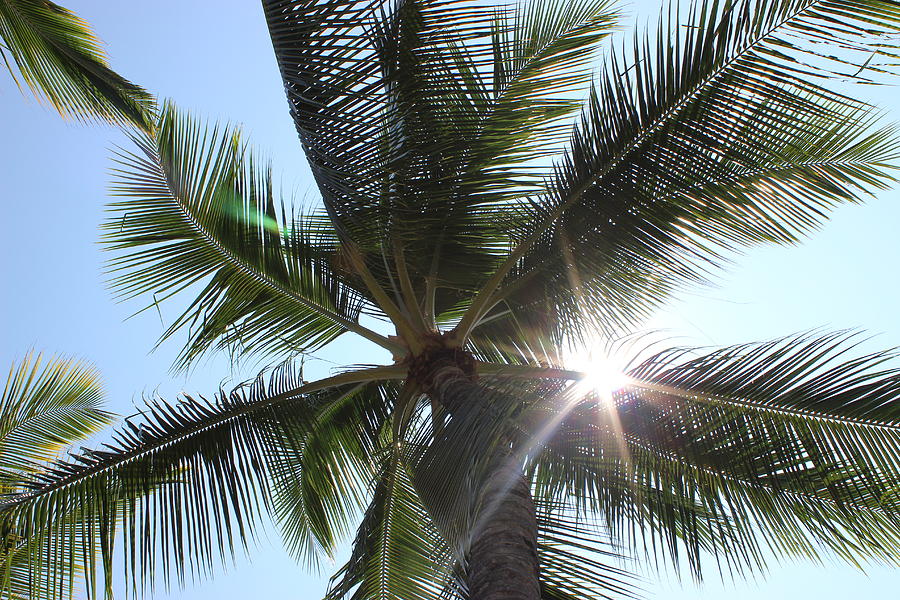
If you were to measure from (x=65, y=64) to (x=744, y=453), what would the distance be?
6.82m

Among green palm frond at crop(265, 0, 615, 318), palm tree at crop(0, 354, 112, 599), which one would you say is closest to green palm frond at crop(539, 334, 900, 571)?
green palm frond at crop(265, 0, 615, 318)

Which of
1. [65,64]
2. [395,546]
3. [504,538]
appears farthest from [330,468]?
[65,64]

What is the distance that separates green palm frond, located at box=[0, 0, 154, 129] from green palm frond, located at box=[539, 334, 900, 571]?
16.0 feet

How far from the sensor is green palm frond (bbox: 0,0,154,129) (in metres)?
6.86

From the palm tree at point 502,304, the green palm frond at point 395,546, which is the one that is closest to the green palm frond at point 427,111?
the palm tree at point 502,304

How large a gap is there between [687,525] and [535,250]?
219 centimetres

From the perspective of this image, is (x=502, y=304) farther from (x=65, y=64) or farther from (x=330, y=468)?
(x=65, y=64)

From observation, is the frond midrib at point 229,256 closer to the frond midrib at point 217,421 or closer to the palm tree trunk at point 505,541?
the frond midrib at point 217,421

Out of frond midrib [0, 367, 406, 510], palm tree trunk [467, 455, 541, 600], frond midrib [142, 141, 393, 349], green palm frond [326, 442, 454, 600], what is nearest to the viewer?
palm tree trunk [467, 455, 541, 600]

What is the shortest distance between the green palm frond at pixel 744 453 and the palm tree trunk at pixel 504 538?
799 millimetres

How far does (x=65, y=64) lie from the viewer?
23.5ft

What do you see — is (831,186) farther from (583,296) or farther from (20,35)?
(20,35)

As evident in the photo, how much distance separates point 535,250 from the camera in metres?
5.65

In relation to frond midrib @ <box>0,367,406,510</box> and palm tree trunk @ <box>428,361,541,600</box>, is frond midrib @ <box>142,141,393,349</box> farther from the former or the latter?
palm tree trunk @ <box>428,361,541,600</box>
